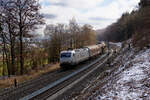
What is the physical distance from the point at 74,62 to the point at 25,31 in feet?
29.4

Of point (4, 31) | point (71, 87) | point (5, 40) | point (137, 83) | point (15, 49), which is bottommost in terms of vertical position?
point (71, 87)

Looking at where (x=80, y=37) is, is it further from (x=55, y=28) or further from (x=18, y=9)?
(x=18, y=9)

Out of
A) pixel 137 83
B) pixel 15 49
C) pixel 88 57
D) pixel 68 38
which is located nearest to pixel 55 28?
pixel 68 38

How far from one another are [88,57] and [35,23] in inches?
579

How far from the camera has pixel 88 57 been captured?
31.8 m

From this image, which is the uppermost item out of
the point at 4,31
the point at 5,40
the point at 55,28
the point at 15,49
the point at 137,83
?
the point at 55,28

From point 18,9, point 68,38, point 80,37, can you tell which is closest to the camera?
point 18,9

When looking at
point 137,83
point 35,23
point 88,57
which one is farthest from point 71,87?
point 88,57

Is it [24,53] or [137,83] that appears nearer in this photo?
[137,83]

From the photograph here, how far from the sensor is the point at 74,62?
77.3 ft

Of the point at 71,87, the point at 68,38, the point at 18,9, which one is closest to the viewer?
the point at 71,87

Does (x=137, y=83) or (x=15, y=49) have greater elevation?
(x=15, y=49)

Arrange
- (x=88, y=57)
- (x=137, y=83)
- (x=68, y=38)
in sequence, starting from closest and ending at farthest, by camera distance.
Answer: (x=137, y=83) < (x=88, y=57) < (x=68, y=38)

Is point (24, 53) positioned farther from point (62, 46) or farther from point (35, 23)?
point (62, 46)
